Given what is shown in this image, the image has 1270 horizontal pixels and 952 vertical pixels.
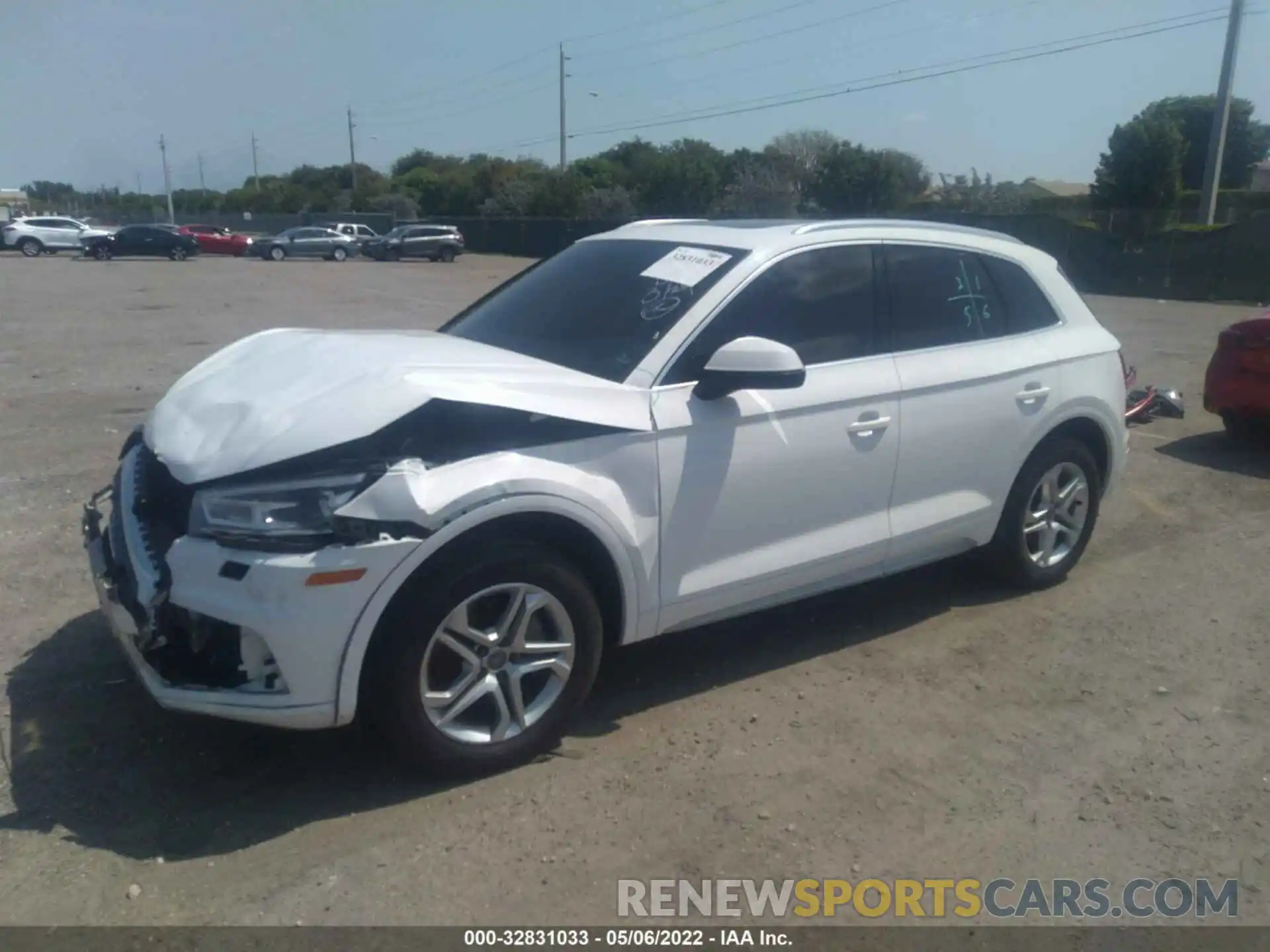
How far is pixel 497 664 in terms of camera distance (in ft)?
11.8

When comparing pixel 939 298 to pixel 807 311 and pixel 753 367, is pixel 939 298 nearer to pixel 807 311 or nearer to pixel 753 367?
pixel 807 311

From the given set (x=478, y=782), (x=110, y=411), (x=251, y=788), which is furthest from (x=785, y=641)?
(x=110, y=411)

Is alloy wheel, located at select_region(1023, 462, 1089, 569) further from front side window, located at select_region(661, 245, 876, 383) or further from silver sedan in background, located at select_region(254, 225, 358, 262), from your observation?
silver sedan in background, located at select_region(254, 225, 358, 262)

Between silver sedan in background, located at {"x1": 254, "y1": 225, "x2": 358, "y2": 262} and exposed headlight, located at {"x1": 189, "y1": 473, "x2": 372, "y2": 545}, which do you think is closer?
exposed headlight, located at {"x1": 189, "y1": 473, "x2": 372, "y2": 545}

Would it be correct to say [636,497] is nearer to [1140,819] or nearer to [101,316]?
[1140,819]

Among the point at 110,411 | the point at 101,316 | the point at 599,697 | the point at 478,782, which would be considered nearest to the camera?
the point at 478,782

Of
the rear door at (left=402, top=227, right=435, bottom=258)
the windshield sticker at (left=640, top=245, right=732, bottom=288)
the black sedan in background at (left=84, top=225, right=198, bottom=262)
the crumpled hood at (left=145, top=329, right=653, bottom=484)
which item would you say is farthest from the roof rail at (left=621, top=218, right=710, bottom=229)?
the rear door at (left=402, top=227, right=435, bottom=258)

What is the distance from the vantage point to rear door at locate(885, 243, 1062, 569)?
15.4 ft

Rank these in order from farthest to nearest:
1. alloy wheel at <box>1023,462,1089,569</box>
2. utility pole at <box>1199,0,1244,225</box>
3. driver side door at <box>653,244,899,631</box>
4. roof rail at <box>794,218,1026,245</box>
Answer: utility pole at <box>1199,0,1244,225</box> → alloy wheel at <box>1023,462,1089,569</box> → roof rail at <box>794,218,1026,245</box> → driver side door at <box>653,244,899,631</box>

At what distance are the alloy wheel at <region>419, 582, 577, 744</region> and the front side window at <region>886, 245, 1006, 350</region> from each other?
6.80ft

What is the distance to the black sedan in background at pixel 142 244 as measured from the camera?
137 feet

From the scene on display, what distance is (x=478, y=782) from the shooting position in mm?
3648

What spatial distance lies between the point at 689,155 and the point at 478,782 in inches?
2513
